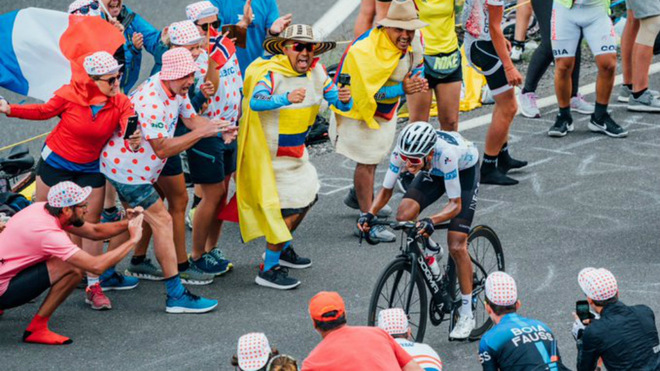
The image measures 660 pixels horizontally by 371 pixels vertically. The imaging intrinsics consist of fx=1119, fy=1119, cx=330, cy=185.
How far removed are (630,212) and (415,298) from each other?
307cm

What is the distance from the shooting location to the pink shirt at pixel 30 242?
7.38m

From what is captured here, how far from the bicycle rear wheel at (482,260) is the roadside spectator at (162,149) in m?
1.92

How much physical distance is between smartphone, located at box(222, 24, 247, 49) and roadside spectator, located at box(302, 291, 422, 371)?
4.04 meters

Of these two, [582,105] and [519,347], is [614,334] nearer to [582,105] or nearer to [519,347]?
[519,347]

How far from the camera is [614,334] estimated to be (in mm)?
6289

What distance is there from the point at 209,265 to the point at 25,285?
1704mm

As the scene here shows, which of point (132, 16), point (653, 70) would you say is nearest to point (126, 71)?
point (132, 16)

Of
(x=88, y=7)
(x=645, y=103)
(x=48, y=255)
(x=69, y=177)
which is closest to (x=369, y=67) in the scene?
(x=88, y=7)

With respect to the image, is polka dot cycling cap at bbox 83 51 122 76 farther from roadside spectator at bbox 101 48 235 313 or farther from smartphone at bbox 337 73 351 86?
smartphone at bbox 337 73 351 86

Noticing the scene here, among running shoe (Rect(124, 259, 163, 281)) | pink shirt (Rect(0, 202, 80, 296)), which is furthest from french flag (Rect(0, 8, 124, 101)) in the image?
pink shirt (Rect(0, 202, 80, 296))

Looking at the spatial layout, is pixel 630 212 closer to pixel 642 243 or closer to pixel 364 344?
pixel 642 243

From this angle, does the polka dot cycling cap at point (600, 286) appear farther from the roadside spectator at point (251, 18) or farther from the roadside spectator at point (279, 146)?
the roadside spectator at point (251, 18)

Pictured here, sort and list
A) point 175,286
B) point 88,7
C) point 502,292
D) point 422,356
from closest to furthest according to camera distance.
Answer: point 422,356 → point 502,292 → point 175,286 → point 88,7

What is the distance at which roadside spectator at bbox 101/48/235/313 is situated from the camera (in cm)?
776
